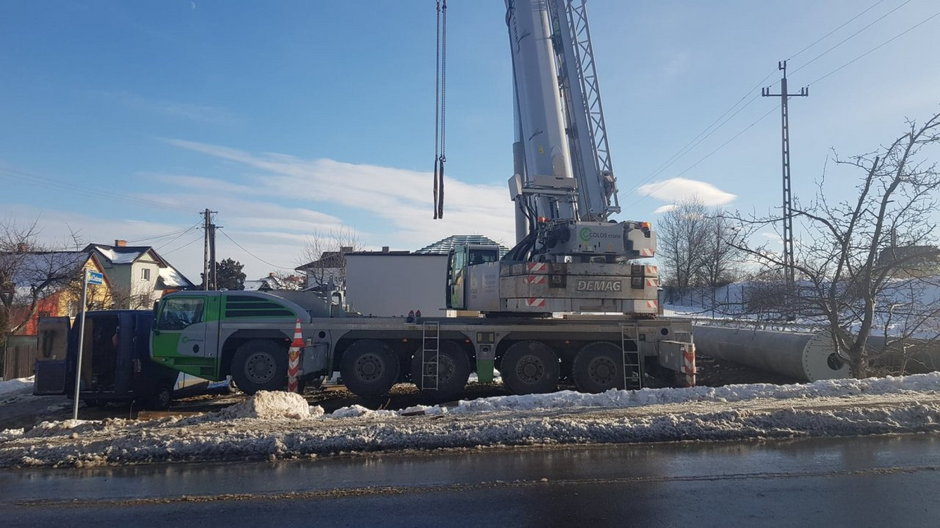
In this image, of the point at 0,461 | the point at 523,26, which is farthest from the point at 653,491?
the point at 523,26

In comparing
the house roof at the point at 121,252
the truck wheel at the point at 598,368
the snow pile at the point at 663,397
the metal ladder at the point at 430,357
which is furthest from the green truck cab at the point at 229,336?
the house roof at the point at 121,252

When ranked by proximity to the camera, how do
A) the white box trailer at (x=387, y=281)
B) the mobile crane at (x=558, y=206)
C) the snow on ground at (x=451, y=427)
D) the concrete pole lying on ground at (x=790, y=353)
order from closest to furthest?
the snow on ground at (x=451, y=427), the mobile crane at (x=558, y=206), the concrete pole lying on ground at (x=790, y=353), the white box trailer at (x=387, y=281)

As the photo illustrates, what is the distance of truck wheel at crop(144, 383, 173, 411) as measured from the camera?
12.9 metres

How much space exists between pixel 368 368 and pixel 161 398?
14.3ft

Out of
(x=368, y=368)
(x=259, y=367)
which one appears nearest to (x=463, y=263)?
(x=368, y=368)

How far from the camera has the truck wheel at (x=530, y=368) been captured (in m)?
13.0

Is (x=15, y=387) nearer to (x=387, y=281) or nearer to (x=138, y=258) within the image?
(x=387, y=281)

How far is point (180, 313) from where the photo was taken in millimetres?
12930

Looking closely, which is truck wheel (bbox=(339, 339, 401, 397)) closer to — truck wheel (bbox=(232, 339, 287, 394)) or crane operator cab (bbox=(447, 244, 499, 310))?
truck wheel (bbox=(232, 339, 287, 394))

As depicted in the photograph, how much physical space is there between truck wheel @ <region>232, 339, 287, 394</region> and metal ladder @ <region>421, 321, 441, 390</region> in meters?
2.84

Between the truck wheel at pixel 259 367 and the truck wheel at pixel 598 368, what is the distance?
603cm

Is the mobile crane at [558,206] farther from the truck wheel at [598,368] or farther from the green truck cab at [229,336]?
the green truck cab at [229,336]

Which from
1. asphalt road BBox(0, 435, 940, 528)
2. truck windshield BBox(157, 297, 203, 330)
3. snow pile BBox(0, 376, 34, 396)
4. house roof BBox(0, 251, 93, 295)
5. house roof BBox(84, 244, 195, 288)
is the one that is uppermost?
house roof BBox(84, 244, 195, 288)

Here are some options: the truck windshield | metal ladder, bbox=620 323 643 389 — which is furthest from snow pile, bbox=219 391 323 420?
metal ladder, bbox=620 323 643 389
